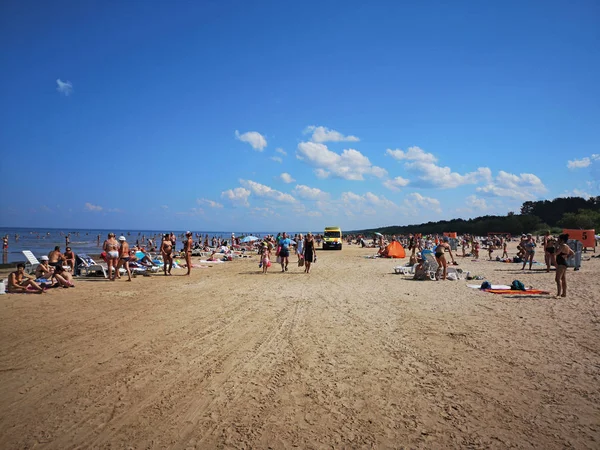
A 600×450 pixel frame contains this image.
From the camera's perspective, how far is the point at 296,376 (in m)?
4.43

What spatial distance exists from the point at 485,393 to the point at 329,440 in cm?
212

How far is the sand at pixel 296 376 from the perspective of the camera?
10.7 ft

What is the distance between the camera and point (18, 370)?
4.53m

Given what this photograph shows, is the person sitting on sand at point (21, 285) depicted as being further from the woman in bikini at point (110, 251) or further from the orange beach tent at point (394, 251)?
the orange beach tent at point (394, 251)

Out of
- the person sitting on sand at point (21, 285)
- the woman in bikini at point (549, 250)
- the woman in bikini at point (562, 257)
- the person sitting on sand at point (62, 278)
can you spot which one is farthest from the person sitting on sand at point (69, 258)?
the woman in bikini at point (549, 250)

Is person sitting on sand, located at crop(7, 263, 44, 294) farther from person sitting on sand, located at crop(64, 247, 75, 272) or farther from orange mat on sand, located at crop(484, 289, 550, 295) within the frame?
orange mat on sand, located at crop(484, 289, 550, 295)

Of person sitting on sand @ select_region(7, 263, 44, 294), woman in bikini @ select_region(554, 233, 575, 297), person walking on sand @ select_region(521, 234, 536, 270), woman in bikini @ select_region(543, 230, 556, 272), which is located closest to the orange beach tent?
person walking on sand @ select_region(521, 234, 536, 270)

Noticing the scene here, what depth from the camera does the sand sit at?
3252mm

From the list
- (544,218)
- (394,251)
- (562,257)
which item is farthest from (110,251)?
(544,218)

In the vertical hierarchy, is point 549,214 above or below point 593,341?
above

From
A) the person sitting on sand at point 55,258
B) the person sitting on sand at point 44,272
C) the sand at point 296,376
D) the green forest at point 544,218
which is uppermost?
the green forest at point 544,218

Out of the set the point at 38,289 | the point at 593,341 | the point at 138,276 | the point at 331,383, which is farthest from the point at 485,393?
the point at 138,276

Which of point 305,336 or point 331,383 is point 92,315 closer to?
point 305,336

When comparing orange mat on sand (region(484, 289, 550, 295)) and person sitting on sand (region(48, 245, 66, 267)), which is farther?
person sitting on sand (region(48, 245, 66, 267))
